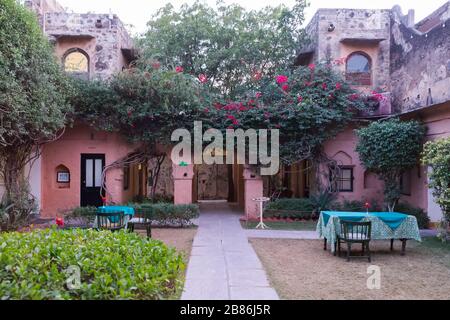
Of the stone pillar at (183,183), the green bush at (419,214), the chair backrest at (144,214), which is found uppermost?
the stone pillar at (183,183)

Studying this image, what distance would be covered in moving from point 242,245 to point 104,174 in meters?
6.64

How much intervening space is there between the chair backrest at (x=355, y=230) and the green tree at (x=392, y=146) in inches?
175

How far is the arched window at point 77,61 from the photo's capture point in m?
14.1

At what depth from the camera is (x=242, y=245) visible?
900 centimetres

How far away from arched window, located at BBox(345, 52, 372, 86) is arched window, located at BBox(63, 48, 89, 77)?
9.68 meters

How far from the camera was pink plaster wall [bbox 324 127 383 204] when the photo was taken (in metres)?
14.1

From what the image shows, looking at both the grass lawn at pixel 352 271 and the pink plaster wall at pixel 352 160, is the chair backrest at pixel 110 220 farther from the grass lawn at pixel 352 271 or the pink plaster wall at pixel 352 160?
the pink plaster wall at pixel 352 160

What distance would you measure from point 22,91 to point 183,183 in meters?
5.97

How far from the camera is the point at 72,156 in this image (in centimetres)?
1378

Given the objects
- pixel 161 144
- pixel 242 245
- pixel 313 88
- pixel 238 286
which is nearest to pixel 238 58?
pixel 313 88

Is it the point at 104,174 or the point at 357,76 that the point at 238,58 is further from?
the point at 104,174

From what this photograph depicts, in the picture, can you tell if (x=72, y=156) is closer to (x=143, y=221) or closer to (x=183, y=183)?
(x=183, y=183)

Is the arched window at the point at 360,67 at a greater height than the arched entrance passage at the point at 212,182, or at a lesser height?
greater

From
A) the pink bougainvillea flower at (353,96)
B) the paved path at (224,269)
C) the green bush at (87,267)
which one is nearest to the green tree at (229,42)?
the pink bougainvillea flower at (353,96)
